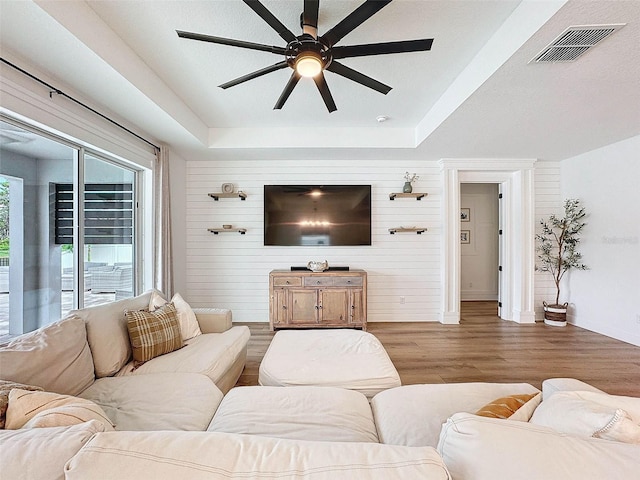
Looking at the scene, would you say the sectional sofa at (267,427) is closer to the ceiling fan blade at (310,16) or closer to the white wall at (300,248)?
the ceiling fan blade at (310,16)

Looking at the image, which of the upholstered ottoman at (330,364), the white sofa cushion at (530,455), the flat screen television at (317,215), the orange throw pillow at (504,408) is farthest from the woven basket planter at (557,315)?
the white sofa cushion at (530,455)

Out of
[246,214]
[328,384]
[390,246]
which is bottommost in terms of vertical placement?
[328,384]

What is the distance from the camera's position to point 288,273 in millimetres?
4059

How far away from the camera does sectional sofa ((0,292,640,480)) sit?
24.1 inches

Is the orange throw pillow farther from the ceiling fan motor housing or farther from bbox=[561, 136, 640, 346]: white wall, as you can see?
bbox=[561, 136, 640, 346]: white wall

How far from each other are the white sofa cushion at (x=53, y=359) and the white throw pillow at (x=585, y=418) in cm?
211

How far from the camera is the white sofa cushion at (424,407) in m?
1.21

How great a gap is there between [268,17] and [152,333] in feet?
7.17

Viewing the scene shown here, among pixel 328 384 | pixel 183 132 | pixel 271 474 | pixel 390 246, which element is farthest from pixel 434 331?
pixel 183 132

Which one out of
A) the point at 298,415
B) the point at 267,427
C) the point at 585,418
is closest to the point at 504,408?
the point at 585,418

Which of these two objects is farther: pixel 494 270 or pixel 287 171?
pixel 494 270

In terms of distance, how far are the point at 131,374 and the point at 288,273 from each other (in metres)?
2.36

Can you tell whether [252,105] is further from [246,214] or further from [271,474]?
[271,474]

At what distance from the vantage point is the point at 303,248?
14.9ft
